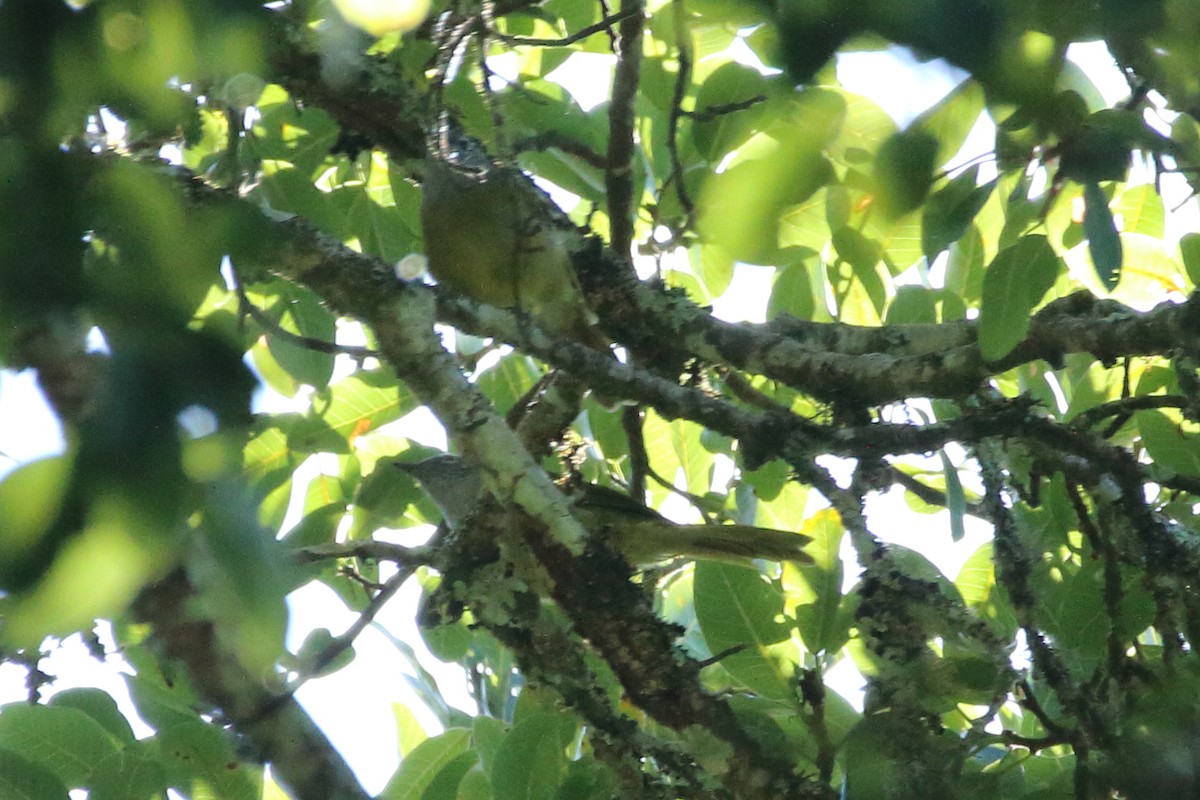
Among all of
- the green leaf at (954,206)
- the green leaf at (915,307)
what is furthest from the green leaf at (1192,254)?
the green leaf at (954,206)

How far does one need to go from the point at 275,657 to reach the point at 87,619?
0.40 ft

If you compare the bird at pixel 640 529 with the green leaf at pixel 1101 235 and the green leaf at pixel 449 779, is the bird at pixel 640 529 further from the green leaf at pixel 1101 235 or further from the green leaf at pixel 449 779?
the green leaf at pixel 1101 235

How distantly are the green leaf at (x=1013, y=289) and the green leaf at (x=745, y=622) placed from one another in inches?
42.1

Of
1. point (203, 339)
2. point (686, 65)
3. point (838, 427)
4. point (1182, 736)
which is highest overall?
point (686, 65)

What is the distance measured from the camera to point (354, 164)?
10.1 feet

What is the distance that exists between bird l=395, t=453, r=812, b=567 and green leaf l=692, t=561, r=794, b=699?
1.87 ft

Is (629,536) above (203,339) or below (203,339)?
above

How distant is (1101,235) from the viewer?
4.11 feet

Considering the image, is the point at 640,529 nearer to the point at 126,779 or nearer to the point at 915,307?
the point at 915,307

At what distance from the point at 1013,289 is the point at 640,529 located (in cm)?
206

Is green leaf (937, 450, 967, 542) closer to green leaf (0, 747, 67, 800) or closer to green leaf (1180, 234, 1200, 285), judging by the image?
green leaf (1180, 234, 1200, 285)

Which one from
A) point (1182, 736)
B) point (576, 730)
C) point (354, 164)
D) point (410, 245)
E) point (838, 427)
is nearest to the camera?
point (1182, 736)

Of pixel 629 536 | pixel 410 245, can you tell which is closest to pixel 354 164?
pixel 410 245

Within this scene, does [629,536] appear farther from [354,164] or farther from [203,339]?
[203,339]
